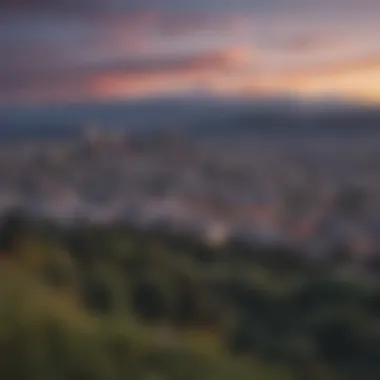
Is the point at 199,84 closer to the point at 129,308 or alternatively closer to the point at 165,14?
the point at 165,14

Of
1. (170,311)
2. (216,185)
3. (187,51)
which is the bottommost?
(170,311)

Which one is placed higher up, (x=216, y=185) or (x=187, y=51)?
(x=187, y=51)

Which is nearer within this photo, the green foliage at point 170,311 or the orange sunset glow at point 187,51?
the green foliage at point 170,311

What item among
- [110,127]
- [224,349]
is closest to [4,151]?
[110,127]

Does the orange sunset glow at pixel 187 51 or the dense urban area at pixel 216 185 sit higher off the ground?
the orange sunset glow at pixel 187 51

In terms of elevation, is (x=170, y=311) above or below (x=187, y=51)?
below

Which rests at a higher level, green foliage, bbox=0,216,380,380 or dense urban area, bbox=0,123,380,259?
dense urban area, bbox=0,123,380,259

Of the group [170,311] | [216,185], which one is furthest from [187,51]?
[170,311]

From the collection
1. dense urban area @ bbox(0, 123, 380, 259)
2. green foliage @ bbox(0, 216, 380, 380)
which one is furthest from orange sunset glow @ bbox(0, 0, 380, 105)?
green foliage @ bbox(0, 216, 380, 380)

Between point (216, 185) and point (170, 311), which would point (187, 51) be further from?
point (170, 311)

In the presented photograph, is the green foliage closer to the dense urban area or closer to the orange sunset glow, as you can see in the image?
the dense urban area

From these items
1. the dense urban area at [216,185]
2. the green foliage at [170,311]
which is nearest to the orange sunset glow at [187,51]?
the dense urban area at [216,185]

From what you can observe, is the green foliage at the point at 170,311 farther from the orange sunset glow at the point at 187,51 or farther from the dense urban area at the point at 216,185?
the orange sunset glow at the point at 187,51
